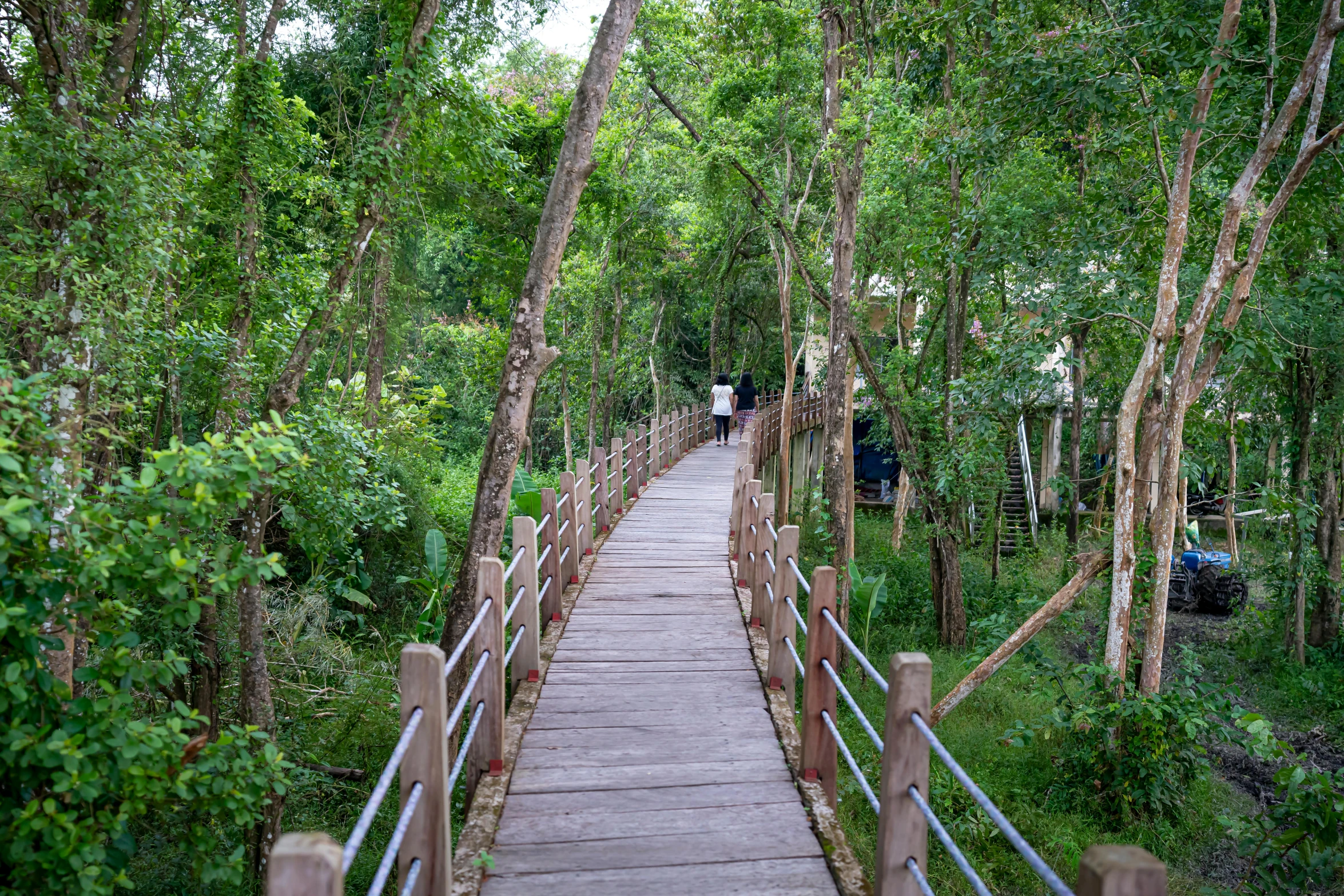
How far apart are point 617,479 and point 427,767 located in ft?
30.1

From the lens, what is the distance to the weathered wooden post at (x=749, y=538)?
8031mm

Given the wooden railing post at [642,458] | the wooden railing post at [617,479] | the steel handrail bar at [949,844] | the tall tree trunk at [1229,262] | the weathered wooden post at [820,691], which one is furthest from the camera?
the wooden railing post at [642,458]

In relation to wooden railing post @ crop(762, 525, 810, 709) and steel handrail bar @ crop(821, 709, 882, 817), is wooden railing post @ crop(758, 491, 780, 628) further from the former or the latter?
steel handrail bar @ crop(821, 709, 882, 817)

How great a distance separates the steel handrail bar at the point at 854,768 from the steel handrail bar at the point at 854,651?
13.8 inches

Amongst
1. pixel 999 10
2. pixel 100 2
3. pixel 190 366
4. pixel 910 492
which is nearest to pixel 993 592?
pixel 910 492

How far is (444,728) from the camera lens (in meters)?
3.14

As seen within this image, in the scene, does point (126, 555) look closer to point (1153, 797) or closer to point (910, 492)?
point (1153, 797)

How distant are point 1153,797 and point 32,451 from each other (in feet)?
32.2

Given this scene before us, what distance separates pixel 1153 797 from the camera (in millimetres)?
8766

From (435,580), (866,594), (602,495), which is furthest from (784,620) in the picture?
(866,594)

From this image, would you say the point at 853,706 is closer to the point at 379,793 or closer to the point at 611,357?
the point at 379,793

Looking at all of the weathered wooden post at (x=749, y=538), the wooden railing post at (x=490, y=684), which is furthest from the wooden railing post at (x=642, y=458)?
the wooden railing post at (x=490, y=684)

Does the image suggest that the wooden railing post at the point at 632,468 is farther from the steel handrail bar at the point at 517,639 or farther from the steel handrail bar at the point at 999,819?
the steel handrail bar at the point at 999,819

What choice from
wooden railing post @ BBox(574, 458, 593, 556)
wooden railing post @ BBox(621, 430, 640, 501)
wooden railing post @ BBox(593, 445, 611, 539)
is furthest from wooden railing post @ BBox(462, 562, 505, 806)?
wooden railing post @ BBox(621, 430, 640, 501)
